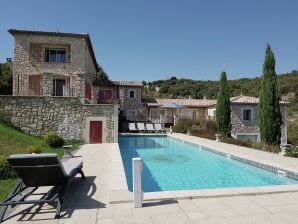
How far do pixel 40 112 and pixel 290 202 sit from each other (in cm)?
1451

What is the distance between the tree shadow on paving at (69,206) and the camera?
438 cm

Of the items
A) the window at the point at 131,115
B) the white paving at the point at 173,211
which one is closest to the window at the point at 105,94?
the window at the point at 131,115

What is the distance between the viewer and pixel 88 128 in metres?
15.9

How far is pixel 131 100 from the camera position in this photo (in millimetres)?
31219

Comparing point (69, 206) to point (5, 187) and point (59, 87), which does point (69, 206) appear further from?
point (59, 87)

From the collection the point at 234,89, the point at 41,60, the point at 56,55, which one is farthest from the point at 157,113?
the point at 234,89

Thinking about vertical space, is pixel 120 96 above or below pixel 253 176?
above

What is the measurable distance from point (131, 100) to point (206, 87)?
31.5 meters

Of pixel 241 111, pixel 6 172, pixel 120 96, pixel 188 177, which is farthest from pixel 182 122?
pixel 6 172

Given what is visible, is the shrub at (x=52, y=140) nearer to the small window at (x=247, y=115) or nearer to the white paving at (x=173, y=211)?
the white paving at (x=173, y=211)

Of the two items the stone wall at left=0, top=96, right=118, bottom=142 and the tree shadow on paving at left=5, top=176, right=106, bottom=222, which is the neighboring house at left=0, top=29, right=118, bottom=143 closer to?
the stone wall at left=0, top=96, right=118, bottom=142

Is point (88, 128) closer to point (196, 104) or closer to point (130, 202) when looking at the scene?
point (130, 202)

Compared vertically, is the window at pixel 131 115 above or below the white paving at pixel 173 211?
above

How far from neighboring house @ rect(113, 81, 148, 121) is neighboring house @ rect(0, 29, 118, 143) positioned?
1.90 metres
